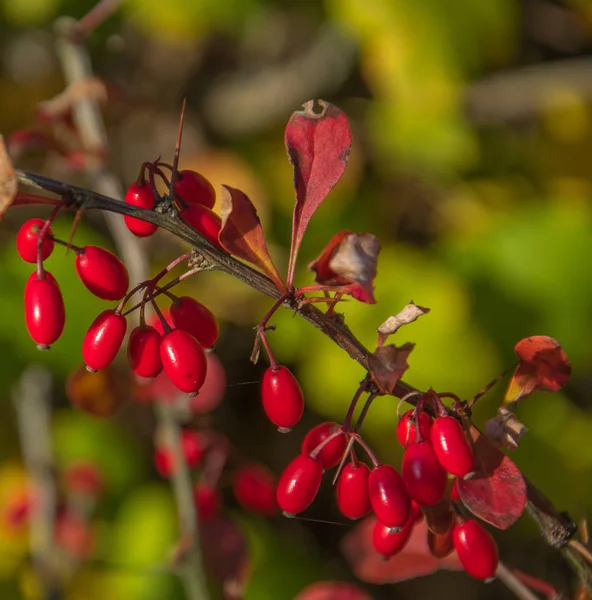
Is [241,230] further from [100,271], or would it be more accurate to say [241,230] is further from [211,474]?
[211,474]

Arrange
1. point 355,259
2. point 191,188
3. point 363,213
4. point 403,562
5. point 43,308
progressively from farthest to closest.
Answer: point 363,213
point 403,562
point 191,188
point 43,308
point 355,259

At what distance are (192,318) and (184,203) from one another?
13 cm

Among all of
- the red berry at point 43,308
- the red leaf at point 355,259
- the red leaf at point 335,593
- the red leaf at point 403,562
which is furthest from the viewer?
the red leaf at point 335,593

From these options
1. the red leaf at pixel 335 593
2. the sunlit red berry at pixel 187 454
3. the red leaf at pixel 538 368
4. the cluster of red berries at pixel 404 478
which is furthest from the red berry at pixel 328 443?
the sunlit red berry at pixel 187 454

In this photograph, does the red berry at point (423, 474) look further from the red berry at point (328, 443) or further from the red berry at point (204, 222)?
the red berry at point (204, 222)

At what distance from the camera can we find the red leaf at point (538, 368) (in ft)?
2.77

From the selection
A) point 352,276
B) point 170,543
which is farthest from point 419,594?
point 352,276

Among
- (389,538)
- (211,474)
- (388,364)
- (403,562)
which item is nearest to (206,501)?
(211,474)

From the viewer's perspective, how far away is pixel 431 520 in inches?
35.0

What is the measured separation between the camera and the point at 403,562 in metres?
1.23

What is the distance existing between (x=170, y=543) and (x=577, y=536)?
1.56 meters

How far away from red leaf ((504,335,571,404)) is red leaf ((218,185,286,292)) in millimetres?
316

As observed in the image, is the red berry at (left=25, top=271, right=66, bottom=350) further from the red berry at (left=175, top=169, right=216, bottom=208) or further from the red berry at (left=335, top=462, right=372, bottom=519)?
the red berry at (left=335, top=462, right=372, bottom=519)

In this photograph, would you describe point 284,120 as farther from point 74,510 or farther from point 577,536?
point 577,536
